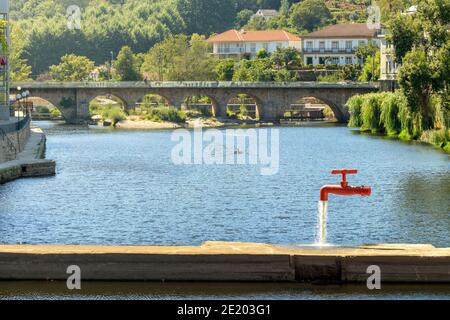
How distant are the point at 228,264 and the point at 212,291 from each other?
911 mm

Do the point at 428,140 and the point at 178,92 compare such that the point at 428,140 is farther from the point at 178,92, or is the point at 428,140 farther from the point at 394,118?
the point at 178,92

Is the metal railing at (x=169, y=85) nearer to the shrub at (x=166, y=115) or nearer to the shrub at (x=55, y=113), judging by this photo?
the shrub at (x=166, y=115)

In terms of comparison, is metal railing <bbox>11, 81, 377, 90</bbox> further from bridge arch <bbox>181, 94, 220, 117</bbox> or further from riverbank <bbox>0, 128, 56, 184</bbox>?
riverbank <bbox>0, 128, 56, 184</bbox>

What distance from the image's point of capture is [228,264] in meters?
31.3

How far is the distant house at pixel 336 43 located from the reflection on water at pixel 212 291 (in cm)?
16307

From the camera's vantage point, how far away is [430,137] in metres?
91.9

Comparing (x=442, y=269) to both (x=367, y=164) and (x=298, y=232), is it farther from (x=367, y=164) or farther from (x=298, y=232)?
(x=367, y=164)

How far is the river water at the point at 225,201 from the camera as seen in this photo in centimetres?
4338

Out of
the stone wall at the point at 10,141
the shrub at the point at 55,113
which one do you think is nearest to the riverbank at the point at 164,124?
the shrub at the point at 55,113

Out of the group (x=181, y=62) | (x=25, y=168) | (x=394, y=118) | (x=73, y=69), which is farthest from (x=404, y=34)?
(x=73, y=69)

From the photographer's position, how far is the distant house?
194250 mm

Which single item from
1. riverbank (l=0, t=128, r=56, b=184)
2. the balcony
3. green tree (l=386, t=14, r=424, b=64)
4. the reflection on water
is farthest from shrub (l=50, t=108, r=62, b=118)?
the reflection on water

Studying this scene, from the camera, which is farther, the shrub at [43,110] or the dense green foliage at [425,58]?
the shrub at [43,110]

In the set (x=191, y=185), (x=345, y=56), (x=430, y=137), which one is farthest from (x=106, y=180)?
(x=345, y=56)
